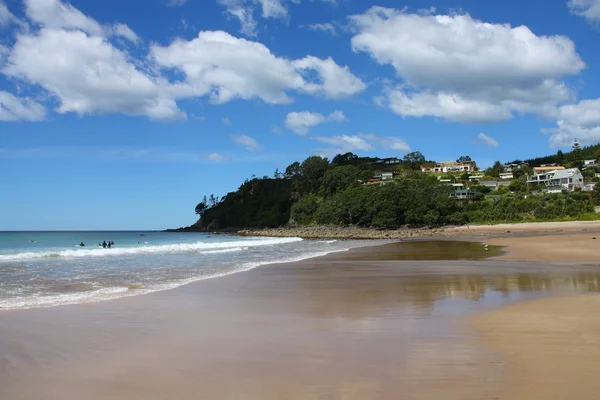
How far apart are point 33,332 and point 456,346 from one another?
6.65 m

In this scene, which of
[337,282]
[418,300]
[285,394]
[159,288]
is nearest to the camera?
[285,394]

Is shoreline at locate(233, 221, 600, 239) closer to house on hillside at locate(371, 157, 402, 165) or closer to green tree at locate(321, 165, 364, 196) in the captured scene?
green tree at locate(321, 165, 364, 196)

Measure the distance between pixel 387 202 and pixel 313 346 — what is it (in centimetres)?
7701

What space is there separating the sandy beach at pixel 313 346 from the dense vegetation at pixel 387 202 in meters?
61.8

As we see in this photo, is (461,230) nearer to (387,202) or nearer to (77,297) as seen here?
(387,202)

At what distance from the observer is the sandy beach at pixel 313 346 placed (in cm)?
461

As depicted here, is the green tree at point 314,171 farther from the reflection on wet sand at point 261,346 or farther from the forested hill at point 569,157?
the reflection on wet sand at point 261,346

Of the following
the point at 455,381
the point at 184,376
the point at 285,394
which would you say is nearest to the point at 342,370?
the point at 285,394

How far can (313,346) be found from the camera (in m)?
6.20

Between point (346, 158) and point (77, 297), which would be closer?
point (77, 297)

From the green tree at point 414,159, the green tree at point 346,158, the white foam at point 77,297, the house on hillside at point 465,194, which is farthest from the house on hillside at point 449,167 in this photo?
the white foam at point 77,297

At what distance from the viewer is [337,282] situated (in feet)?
45.6

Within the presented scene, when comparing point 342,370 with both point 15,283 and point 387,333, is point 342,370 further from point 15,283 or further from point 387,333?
point 15,283

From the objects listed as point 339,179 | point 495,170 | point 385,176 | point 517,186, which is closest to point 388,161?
point 385,176
